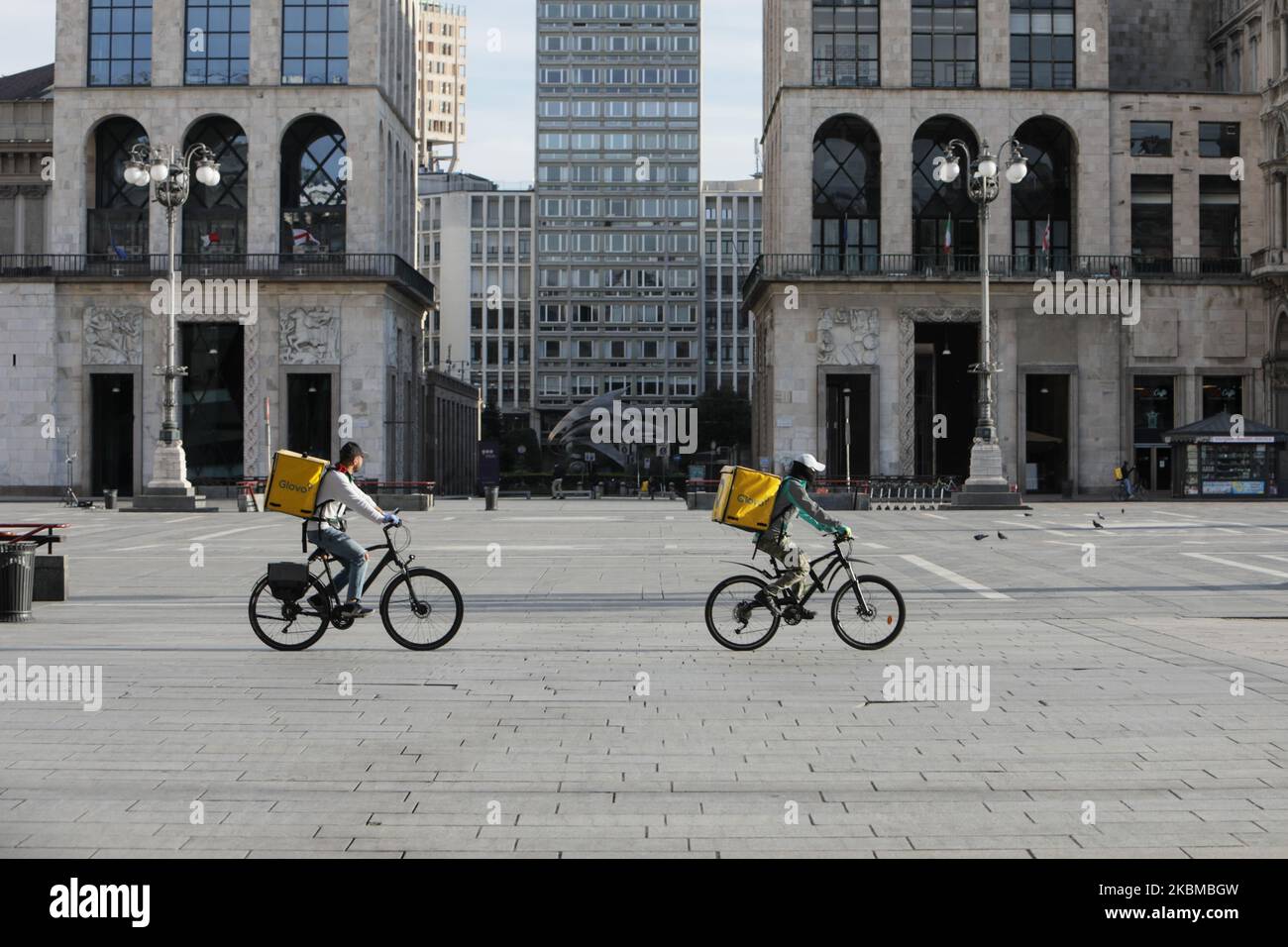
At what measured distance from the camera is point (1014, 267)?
6088 cm

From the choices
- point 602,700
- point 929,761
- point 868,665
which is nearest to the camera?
point 929,761

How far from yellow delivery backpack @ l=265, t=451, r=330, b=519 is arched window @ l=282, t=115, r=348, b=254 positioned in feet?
169

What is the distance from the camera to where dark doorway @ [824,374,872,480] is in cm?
6131

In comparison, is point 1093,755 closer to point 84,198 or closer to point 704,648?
point 704,648

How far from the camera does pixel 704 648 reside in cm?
1278

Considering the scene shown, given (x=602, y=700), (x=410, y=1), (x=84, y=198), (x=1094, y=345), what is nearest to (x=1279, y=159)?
(x=1094, y=345)

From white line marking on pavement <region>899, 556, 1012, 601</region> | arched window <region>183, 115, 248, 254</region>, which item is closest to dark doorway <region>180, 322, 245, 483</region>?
arched window <region>183, 115, 248, 254</region>

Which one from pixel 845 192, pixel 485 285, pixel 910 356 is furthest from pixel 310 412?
pixel 485 285

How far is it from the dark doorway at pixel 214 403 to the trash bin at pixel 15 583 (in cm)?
4731

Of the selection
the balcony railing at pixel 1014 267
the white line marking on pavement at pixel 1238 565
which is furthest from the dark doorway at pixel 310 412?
the white line marking on pavement at pixel 1238 565

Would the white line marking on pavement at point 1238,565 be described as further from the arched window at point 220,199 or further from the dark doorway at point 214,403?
the arched window at point 220,199

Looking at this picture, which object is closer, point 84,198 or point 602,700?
point 602,700

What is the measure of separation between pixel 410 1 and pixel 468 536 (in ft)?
160

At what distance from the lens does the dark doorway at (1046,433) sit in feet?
198
